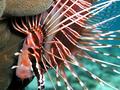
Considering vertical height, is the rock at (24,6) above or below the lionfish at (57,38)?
above

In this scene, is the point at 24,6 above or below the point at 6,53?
above

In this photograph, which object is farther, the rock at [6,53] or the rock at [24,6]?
the rock at [6,53]

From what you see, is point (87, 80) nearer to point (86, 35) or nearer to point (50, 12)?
point (86, 35)

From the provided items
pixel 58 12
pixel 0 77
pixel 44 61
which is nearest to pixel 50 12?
pixel 58 12

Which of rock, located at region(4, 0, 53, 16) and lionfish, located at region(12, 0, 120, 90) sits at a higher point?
rock, located at region(4, 0, 53, 16)

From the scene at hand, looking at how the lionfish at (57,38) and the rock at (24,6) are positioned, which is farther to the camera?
the lionfish at (57,38)
